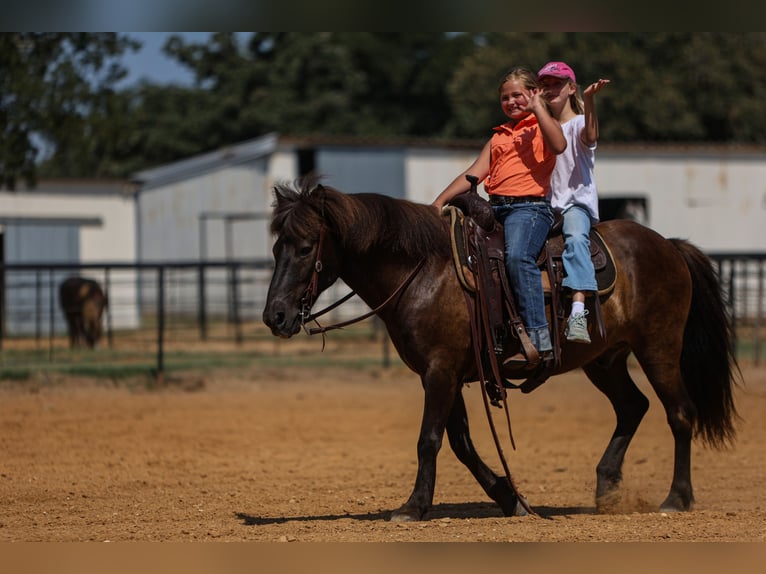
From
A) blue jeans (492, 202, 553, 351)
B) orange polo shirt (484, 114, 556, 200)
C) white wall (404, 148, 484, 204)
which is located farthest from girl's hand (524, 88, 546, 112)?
white wall (404, 148, 484, 204)

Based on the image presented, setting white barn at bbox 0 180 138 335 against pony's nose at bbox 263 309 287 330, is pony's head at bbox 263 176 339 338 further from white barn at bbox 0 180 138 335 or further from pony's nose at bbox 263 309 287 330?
white barn at bbox 0 180 138 335

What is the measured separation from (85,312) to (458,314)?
38.2 ft

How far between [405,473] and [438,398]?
8.70ft

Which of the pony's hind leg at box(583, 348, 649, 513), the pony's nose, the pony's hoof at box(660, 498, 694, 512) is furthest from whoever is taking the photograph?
the pony's hind leg at box(583, 348, 649, 513)

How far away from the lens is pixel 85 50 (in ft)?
56.7

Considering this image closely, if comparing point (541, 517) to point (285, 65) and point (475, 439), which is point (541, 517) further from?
point (285, 65)

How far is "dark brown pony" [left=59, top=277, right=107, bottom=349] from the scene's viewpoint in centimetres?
1664

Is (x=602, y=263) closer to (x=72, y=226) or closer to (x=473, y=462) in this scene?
(x=473, y=462)

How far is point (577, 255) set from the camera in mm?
6352

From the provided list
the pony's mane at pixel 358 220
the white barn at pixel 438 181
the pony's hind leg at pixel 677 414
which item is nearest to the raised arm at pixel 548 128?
the pony's mane at pixel 358 220

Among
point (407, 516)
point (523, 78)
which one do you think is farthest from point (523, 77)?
point (407, 516)

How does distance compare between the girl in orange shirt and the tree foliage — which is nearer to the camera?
the girl in orange shirt

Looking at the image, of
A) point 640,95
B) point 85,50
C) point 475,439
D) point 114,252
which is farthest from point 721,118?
point 475,439

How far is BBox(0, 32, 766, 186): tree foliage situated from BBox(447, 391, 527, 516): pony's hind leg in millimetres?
24326
